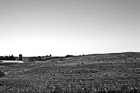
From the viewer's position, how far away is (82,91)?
1592 cm

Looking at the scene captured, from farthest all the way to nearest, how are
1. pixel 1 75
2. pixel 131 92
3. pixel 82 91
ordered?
pixel 1 75, pixel 82 91, pixel 131 92

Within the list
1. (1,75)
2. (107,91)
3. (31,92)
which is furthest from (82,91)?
(1,75)

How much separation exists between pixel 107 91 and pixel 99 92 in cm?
69

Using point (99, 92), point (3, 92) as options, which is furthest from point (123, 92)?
point (3, 92)

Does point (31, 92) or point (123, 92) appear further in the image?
point (31, 92)

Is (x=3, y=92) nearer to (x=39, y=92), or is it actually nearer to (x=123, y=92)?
(x=39, y=92)

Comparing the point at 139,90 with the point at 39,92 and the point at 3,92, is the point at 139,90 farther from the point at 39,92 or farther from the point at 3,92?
the point at 3,92

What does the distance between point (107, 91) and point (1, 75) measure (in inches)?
914

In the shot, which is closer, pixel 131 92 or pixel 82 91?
pixel 131 92

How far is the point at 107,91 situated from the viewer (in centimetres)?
1554

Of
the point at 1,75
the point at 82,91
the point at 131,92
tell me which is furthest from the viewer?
the point at 1,75

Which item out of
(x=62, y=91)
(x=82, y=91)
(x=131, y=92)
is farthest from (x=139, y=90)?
(x=62, y=91)

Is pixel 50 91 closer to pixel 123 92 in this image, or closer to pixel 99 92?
pixel 99 92

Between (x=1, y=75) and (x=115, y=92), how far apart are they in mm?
23747
